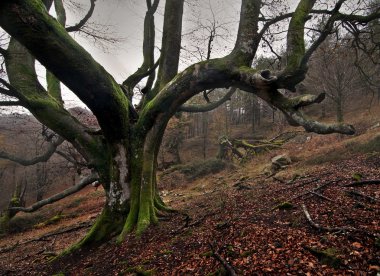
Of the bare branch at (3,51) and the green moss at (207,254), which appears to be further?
the bare branch at (3,51)

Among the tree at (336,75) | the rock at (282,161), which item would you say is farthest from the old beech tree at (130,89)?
the tree at (336,75)

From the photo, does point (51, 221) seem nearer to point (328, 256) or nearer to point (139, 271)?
point (139, 271)

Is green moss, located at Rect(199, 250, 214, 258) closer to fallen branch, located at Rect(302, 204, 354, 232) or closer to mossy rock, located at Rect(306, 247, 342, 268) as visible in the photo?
mossy rock, located at Rect(306, 247, 342, 268)

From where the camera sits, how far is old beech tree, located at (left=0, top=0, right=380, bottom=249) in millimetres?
4656

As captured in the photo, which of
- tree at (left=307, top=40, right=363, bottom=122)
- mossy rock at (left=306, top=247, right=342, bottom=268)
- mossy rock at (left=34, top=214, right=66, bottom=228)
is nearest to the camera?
mossy rock at (left=306, top=247, right=342, bottom=268)

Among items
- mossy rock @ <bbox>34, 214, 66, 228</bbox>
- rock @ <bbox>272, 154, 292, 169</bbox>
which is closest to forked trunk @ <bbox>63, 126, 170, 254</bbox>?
rock @ <bbox>272, 154, 292, 169</bbox>

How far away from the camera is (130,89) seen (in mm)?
7711

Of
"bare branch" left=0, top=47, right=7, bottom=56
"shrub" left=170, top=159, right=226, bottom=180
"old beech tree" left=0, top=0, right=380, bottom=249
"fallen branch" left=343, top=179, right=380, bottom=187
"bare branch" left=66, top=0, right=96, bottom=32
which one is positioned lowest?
"shrub" left=170, top=159, right=226, bottom=180

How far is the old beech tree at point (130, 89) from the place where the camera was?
15.3 feet

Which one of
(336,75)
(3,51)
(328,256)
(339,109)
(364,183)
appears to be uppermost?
(336,75)

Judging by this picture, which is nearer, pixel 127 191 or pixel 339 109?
pixel 127 191

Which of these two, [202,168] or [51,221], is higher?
[202,168]

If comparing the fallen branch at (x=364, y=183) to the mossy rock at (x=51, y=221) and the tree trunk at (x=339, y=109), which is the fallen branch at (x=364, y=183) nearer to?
the mossy rock at (x=51, y=221)

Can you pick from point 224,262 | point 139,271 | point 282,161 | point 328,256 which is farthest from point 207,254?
point 282,161
